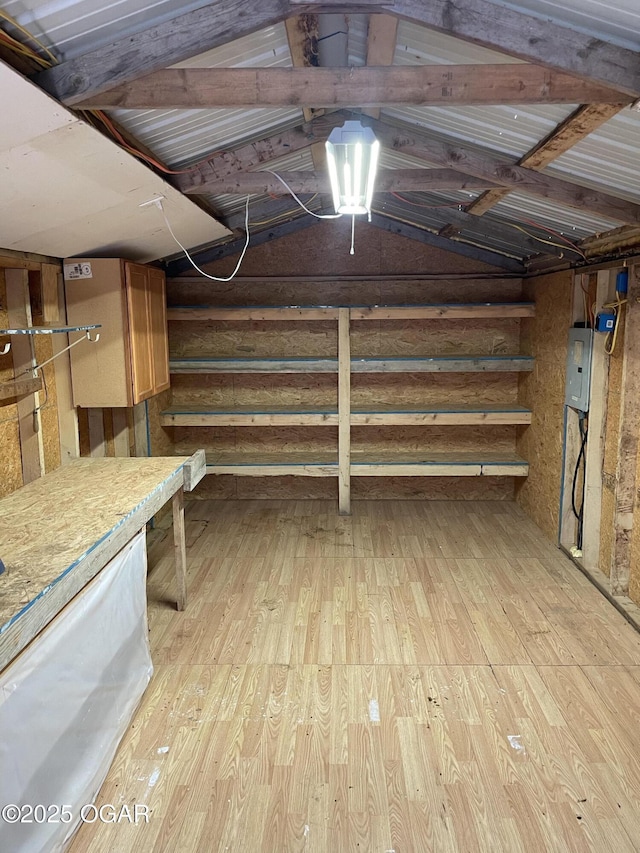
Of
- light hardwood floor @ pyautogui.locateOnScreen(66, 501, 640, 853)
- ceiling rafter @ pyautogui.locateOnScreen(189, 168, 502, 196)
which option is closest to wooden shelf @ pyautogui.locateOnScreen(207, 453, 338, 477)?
light hardwood floor @ pyautogui.locateOnScreen(66, 501, 640, 853)

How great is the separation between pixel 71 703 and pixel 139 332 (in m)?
2.48

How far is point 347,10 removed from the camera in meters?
1.79

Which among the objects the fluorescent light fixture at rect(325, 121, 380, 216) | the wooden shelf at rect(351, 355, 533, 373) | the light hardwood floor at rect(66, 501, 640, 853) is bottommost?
the light hardwood floor at rect(66, 501, 640, 853)

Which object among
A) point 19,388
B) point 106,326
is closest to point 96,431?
point 106,326

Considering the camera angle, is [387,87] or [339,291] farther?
[339,291]

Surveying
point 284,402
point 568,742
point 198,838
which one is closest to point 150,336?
point 284,402

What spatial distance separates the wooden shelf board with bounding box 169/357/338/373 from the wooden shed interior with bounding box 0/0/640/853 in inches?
1.1

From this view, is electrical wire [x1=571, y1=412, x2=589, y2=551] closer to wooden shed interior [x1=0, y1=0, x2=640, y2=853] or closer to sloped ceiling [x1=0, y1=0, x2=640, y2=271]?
wooden shed interior [x1=0, y1=0, x2=640, y2=853]

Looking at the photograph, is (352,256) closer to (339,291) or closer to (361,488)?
(339,291)

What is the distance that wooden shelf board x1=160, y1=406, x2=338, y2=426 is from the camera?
5.41m

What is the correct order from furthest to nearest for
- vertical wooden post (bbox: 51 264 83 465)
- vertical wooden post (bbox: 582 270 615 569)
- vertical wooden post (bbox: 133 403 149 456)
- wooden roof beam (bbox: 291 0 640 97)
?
vertical wooden post (bbox: 133 403 149 456) → vertical wooden post (bbox: 582 270 615 569) → vertical wooden post (bbox: 51 264 83 465) → wooden roof beam (bbox: 291 0 640 97)

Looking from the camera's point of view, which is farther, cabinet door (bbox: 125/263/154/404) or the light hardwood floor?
cabinet door (bbox: 125/263/154/404)

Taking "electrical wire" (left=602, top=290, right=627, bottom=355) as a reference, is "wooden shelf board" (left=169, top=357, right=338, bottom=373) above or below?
below

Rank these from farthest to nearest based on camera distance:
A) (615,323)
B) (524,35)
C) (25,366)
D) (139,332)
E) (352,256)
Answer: (352,256), (139,332), (615,323), (25,366), (524,35)
